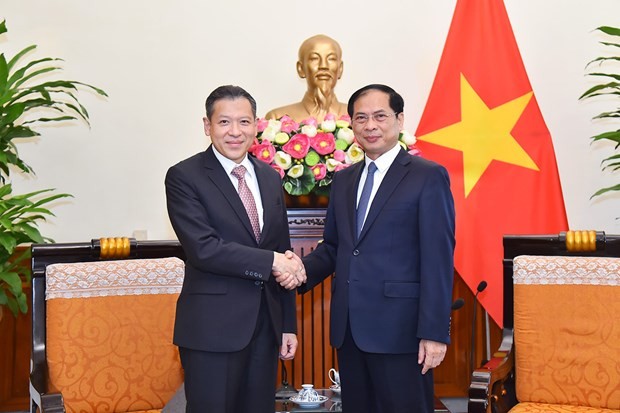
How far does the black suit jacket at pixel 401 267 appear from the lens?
83.7 inches

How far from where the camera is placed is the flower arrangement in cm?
295

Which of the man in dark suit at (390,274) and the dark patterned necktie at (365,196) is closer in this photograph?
the man in dark suit at (390,274)

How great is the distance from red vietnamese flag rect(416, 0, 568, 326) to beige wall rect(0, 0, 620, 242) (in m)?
0.56

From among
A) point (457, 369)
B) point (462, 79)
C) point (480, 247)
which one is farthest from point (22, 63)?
point (457, 369)

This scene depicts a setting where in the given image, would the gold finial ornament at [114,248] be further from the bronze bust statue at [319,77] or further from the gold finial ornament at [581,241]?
the gold finial ornament at [581,241]

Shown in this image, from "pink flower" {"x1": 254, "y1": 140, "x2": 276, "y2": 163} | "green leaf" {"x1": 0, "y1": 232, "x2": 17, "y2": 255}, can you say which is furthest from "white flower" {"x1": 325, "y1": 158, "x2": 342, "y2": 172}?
"green leaf" {"x1": 0, "y1": 232, "x2": 17, "y2": 255}

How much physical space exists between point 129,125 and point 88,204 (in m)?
0.52

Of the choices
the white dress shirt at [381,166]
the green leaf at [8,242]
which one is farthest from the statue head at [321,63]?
the green leaf at [8,242]

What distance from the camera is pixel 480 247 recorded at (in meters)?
3.76

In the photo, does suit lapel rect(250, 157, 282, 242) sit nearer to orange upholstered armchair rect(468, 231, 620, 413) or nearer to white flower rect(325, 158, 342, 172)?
→ white flower rect(325, 158, 342, 172)

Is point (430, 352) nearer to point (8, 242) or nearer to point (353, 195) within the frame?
point (353, 195)

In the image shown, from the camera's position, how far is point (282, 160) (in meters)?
2.92

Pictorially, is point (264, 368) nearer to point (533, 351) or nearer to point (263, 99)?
point (533, 351)

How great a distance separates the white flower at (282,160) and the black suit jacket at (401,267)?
2.34ft
